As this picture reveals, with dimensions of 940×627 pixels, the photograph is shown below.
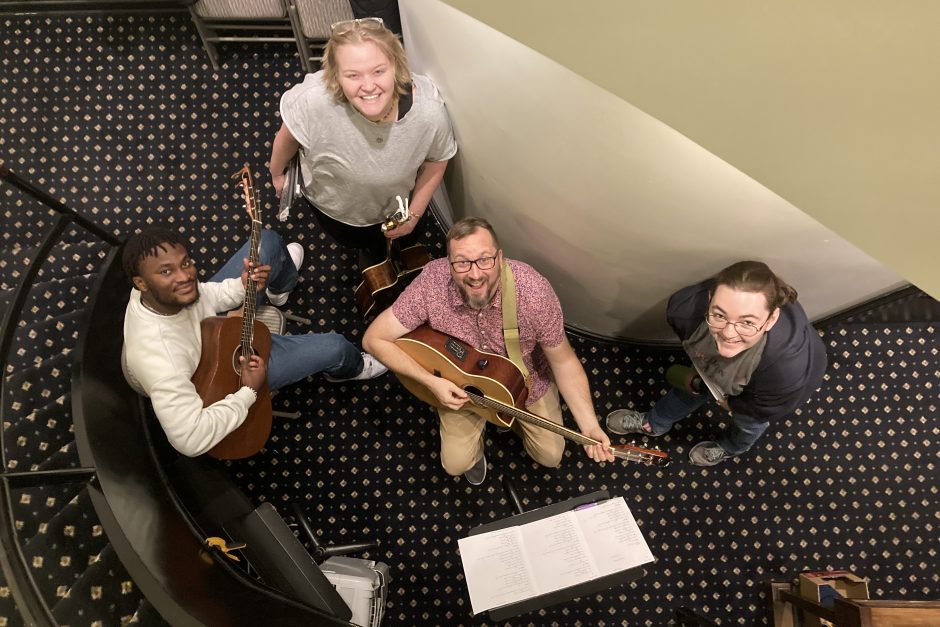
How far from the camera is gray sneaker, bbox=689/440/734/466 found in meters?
2.79

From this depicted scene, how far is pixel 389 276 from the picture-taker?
2.72 meters

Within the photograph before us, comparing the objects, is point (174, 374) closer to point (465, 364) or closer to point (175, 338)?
point (175, 338)

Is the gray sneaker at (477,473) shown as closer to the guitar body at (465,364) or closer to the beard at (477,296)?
the guitar body at (465,364)

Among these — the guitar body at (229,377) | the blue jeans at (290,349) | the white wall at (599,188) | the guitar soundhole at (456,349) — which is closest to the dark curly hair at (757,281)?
the white wall at (599,188)

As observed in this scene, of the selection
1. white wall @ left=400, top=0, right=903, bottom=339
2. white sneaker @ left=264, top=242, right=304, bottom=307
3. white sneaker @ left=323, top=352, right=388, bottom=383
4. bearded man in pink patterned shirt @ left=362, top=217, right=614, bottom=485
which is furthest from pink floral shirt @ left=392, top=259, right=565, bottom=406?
white sneaker @ left=264, top=242, right=304, bottom=307

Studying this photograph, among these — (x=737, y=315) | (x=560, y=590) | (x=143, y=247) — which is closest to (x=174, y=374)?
(x=143, y=247)

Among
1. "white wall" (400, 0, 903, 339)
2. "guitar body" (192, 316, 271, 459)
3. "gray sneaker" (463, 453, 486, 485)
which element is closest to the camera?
"white wall" (400, 0, 903, 339)

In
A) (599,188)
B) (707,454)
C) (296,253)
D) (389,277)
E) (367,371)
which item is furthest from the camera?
(296,253)

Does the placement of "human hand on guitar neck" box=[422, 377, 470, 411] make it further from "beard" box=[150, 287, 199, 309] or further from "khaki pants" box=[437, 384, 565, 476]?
"beard" box=[150, 287, 199, 309]

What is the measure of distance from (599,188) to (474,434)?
4.21 feet

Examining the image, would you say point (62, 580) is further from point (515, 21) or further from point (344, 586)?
point (515, 21)

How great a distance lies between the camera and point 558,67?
154cm

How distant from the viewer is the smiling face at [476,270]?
1.94 meters

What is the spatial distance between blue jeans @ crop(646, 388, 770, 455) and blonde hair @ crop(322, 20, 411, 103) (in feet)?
6.01
